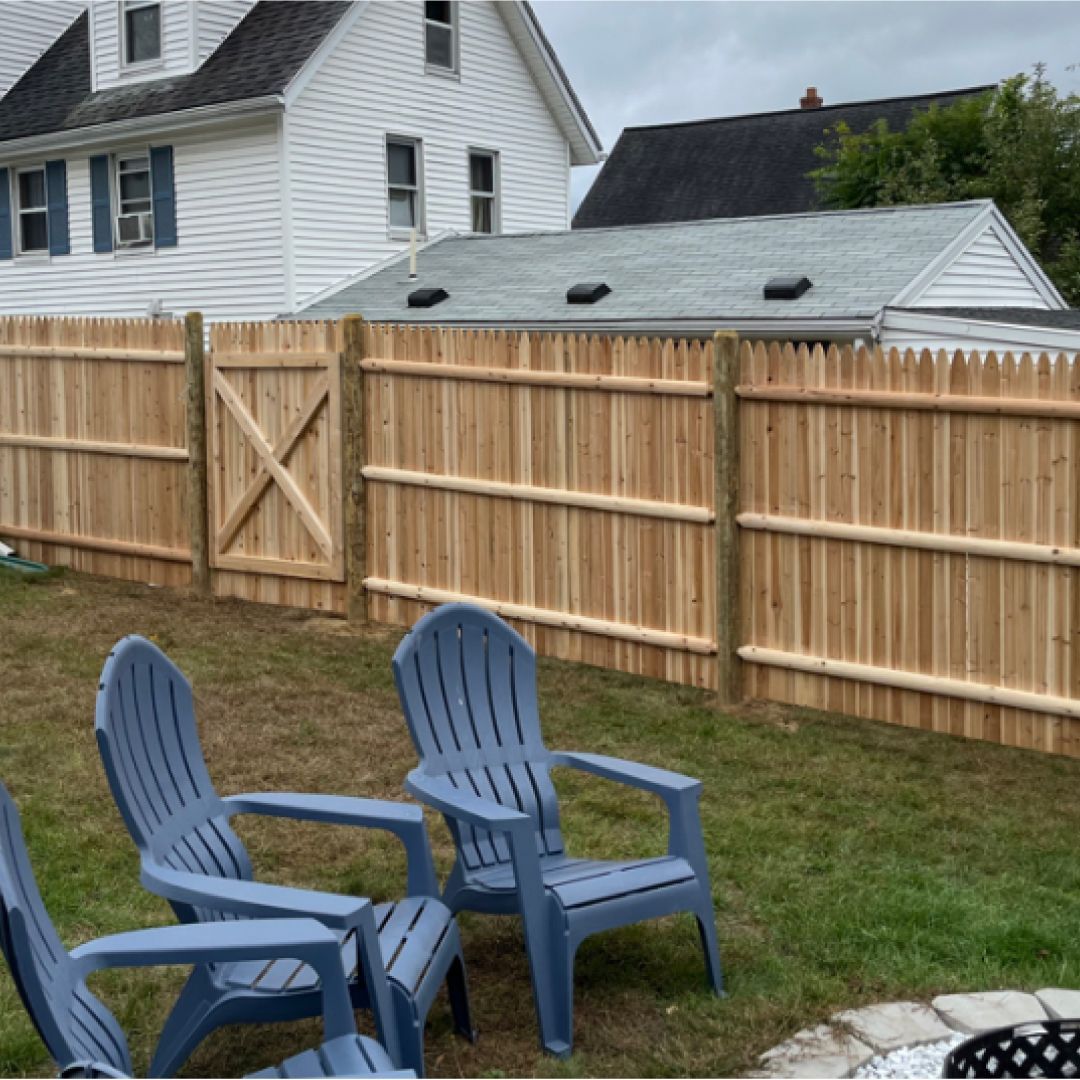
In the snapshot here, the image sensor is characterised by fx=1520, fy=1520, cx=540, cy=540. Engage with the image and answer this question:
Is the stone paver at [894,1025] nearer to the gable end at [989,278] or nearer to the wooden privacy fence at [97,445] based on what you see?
the wooden privacy fence at [97,445]

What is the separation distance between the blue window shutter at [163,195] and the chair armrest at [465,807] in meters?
16.6

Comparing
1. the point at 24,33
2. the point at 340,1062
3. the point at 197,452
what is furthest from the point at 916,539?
the point at 24,33

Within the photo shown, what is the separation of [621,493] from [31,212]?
1565 cm

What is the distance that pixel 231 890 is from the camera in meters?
3.63

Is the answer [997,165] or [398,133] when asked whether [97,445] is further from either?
[997,165]

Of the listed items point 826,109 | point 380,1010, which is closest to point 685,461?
point 380,1010

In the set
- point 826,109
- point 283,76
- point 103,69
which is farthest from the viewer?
point 826,109

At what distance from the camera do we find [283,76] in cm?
1841

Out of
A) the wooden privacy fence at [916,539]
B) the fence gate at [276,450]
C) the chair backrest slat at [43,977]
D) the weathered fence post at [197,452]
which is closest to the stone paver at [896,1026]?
the chair backrest slat at [43,977]

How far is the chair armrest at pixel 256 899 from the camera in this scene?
351cm

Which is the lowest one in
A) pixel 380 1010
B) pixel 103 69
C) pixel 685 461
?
pixel 380 1010

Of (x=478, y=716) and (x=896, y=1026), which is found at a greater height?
(x=478, y=716)

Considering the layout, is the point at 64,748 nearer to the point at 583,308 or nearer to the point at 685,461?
the point at 685,461

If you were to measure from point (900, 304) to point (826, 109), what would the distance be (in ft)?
66.1
